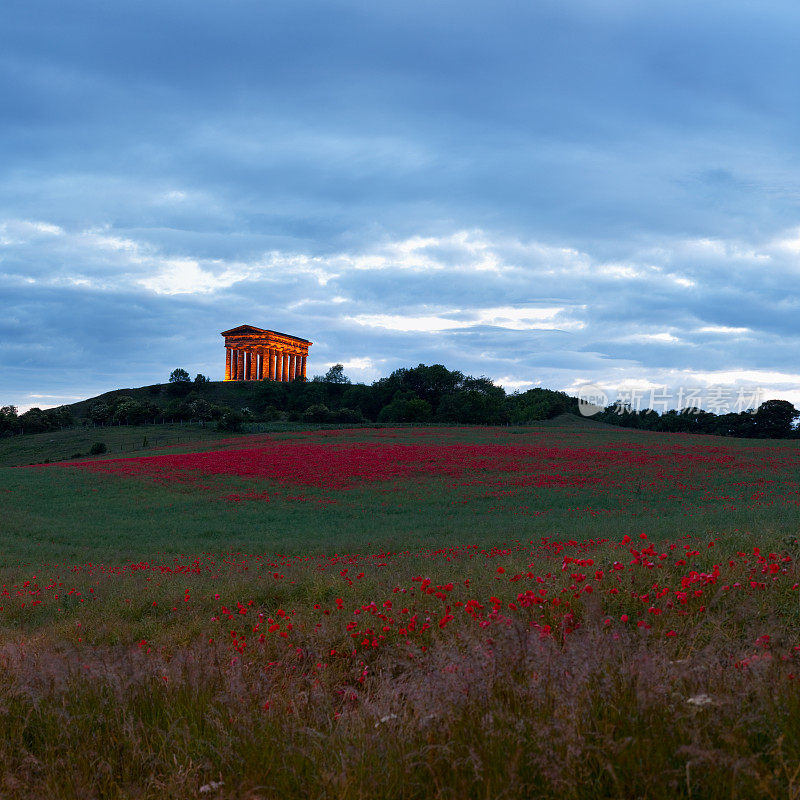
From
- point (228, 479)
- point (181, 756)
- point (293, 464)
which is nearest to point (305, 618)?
point (181, 756)

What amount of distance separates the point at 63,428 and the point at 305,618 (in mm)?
106867

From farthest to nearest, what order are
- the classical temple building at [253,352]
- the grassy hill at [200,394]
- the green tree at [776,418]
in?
the classical temple building at [253,352], the grassy hill at [200,394], the green tree at [776,418]

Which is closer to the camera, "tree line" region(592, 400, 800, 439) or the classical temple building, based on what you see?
"tree line" region(592, 400, 800, 439)

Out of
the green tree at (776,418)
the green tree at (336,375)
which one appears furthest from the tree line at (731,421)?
the green tree at (336,375)

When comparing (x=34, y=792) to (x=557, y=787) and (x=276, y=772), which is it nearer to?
(x=276, y=772)

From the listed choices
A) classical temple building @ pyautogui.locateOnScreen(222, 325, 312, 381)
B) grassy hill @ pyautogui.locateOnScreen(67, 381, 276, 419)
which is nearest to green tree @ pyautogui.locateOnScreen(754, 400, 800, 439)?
grassy hill @ pyautogui.locateOnScreen(67, 381, 276, 419)

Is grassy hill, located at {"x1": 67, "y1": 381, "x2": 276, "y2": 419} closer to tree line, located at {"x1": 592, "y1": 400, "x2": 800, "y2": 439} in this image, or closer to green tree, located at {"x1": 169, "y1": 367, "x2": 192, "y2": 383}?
green tree, located at {"x1": 169, "y1": 367, "x2": 192, "y2": 383}

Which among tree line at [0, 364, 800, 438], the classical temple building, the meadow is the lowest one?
the meadow

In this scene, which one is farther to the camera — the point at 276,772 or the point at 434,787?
the point at 276,772

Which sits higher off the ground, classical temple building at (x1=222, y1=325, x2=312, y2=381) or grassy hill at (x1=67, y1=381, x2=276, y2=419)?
classical temple building at (x1=222, y1=325, x2=312, y2=381)

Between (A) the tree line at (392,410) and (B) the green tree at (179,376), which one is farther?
(B) the green tree at (179,376)

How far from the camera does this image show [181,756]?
4.07m

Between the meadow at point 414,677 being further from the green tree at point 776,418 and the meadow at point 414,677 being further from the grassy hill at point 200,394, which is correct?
the grassy hill at point 200,394

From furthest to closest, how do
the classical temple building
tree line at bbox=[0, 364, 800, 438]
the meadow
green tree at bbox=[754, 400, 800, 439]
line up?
the classical temple building, tree line at bbox=[0, 364, 800, 438], green tree at bbox=[754, 400, 800, 439], the meadow
